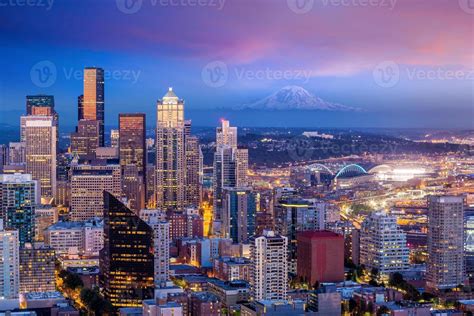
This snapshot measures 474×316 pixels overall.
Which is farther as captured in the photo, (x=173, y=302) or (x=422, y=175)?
(x=422, y=175)

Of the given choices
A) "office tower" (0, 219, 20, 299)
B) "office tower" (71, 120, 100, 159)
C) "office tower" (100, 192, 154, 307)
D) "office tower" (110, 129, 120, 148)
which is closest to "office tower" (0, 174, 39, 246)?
"office tower" (0, 219, 20, 299)

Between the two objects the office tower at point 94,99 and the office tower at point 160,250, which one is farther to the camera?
the office tower at point 94,99

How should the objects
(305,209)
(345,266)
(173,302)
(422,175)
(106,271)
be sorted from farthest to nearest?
(422,175) → (305,209) → (345,266) → (106,271) → (173,302)

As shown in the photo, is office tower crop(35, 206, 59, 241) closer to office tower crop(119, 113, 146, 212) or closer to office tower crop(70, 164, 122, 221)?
office tower crop(70, 164, 122, 221)

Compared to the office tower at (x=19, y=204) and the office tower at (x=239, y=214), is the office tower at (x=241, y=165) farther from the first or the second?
the office tower at (x=19, y=204)

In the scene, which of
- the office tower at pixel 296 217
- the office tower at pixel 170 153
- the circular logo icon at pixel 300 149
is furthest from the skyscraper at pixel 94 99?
the office tower at pixel 296 217

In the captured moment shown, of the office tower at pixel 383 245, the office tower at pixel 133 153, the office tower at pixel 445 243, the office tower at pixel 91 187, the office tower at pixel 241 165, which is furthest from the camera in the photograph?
the office tower at pixel 133 153

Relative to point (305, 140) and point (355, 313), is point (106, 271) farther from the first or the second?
point (305, 140)

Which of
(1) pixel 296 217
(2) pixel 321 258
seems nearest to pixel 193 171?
(1) pixel 296 217

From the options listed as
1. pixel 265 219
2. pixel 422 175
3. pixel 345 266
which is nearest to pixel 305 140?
pixel 422 175
